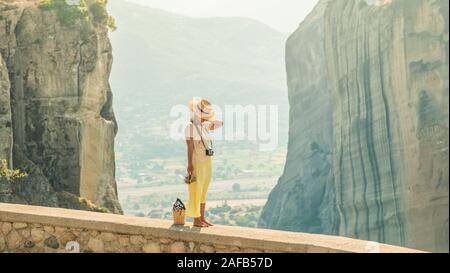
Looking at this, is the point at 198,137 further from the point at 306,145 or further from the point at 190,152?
the point at 306,145

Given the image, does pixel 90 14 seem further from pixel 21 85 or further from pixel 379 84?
pixel 379 84

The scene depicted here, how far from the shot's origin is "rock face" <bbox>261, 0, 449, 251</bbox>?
206 feet

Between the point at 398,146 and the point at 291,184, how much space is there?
159 ft

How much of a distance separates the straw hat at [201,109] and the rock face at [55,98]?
33308 mm

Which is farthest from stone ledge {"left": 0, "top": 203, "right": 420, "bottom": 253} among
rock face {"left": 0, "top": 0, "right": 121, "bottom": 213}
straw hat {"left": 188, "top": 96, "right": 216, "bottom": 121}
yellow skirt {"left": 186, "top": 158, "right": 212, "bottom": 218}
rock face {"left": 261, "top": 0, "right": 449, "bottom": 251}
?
rock face {"left": 261, "top": 0, "right": 449, "bottom": 251}

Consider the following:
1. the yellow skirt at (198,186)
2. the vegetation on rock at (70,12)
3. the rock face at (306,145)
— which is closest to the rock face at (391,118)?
the rock face at (306,145)

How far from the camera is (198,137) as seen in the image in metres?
12.5

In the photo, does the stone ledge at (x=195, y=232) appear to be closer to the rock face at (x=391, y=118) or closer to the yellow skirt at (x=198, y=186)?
the yellow skirt at (x=198, y=186)

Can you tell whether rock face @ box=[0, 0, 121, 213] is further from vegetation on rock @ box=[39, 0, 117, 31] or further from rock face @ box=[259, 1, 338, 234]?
rock face @ box=[259, 1, 338, 234]

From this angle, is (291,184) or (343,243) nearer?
(343,243)

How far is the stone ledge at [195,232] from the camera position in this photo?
11.0 m
